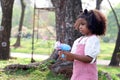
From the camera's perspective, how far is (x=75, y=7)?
745 centimetres

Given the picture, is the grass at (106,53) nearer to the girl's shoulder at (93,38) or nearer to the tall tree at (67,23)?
the tall tree at (67,23)

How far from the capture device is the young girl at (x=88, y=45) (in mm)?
3400

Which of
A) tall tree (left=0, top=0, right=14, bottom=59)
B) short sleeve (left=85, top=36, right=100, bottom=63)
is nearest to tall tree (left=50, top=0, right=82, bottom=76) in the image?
short sleeve (left=85, top=36, right=100, bottom=63)

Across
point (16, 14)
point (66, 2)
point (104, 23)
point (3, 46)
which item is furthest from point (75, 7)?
point (16, 14)

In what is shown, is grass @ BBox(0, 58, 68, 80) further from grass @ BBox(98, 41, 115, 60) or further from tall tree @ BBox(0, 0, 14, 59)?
grass @ BBox(98, 41, 115, 60)

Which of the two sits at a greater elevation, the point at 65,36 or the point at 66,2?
the point at 66,2

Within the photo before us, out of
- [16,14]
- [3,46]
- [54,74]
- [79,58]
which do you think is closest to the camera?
[79,58]

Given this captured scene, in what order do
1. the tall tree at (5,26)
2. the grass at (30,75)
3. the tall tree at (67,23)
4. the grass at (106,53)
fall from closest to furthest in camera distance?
the grass at (30,75) → the tall tree at (67,23) → the tall tree at (5,26) → the grass at (106,53)

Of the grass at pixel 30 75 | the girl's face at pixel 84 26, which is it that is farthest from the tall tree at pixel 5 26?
the girl's face at pixel 84 26

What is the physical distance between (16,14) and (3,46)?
52.8 meters

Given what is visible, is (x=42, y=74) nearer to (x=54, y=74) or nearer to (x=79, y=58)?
(x=54, y=74)

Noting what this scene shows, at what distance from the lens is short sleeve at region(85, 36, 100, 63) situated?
339 cm

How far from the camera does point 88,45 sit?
3.41 m

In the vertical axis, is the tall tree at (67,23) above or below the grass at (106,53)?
above
